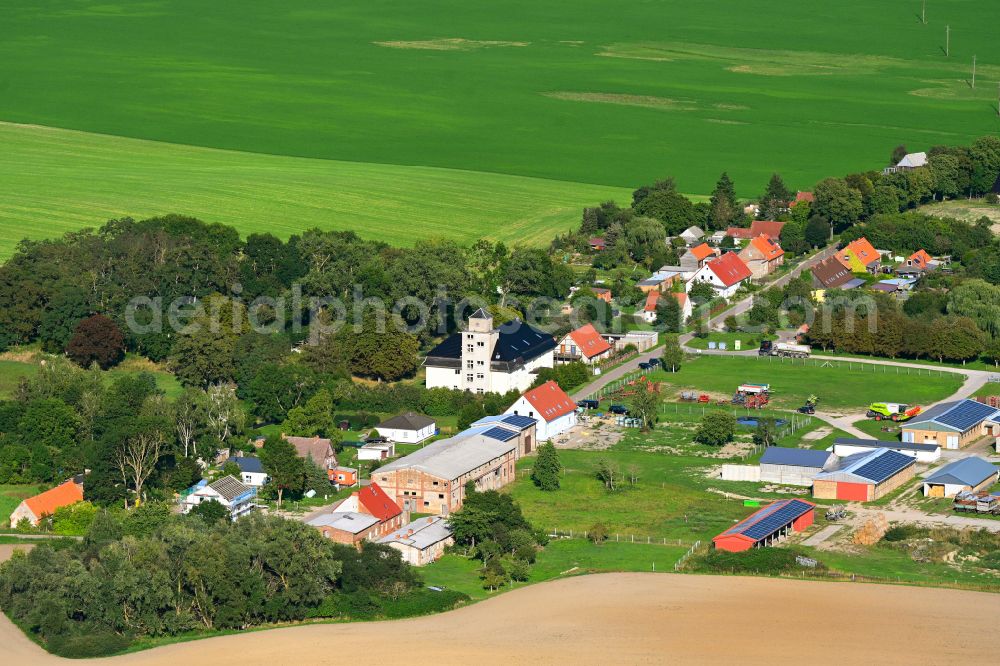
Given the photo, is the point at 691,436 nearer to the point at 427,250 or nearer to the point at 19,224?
the point at 427,250

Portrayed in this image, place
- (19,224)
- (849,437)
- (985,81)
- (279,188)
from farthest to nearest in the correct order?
(985,81) < (279,188) < (19,224) < (849,437)

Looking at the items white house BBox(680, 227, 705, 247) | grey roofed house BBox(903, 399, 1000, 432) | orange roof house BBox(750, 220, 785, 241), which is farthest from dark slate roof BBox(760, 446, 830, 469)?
orange roof house BBox(750, 220, 785, 241)

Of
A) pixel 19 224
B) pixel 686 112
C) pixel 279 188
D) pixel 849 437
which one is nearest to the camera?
pixel 849 437

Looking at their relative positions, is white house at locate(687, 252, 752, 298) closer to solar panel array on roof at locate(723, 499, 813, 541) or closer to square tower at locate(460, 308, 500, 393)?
square tower at locate(460, 308, 500, 393)

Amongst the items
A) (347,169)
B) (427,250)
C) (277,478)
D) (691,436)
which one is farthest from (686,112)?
(277,478)

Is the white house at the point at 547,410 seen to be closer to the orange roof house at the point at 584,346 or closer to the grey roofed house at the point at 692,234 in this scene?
the orange roof house at the point at 584,346

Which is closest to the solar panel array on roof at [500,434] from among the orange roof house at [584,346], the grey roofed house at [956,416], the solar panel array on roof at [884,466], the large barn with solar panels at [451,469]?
the large barn with solar panels at [451,469]
